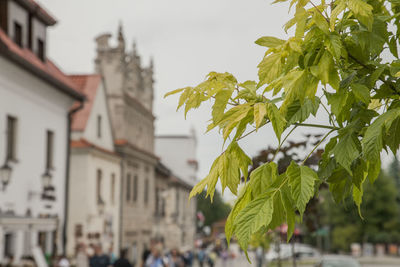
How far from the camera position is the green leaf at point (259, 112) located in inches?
113

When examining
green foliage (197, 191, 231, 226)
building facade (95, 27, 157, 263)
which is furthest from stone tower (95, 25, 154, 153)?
green foliage (197, 191, 231, 226)

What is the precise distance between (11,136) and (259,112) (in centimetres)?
1967

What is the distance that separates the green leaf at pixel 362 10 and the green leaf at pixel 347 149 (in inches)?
21.0

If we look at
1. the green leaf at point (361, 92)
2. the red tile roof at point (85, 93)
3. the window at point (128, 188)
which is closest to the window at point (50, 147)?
the red tile roof at point (85, 93)

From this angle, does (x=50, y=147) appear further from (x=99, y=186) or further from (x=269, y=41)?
(x=269, y=41)

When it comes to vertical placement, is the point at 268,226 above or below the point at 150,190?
below

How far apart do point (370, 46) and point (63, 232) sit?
24.2 meters

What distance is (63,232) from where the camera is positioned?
26.3m

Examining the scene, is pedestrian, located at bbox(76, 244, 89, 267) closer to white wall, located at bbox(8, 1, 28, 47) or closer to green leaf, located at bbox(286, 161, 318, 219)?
white wall, located at bbox(8, 1, 28, 47)

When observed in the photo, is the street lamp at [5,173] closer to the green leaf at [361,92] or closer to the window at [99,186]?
the window at [99,186]

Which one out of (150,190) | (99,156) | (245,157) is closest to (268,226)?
(245,157)

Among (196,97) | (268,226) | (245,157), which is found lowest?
(268,226)

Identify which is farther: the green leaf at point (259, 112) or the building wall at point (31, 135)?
the building wall at point (31, 135)

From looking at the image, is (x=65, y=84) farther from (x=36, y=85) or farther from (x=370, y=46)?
(x=370, y=46)
